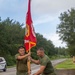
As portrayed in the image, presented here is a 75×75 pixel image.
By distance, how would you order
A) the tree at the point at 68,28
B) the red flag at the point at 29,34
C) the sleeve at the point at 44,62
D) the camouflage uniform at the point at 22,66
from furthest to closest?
the tree at the point at 68,28
the red flag at the point at 29,34
the camouflage uniform at the point at 22,66
the sleeve at the point at 44,62

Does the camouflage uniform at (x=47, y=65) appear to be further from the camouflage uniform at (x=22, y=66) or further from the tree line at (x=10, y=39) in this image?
the tree line at (x=10, y=39)

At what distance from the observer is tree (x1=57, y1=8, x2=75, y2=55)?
173 ft

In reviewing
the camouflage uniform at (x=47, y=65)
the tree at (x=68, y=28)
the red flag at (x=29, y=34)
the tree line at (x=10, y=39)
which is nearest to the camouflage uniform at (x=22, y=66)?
the red flag at (x=29, y=34)

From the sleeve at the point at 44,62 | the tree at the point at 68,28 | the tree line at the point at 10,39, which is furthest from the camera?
the tree line at the point at 10,39

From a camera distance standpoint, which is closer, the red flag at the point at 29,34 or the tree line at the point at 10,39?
the red flag at the point at 29,34

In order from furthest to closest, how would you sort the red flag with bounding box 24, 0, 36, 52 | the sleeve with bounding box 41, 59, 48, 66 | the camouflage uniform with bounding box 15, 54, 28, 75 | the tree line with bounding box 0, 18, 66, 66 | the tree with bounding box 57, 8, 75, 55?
the tree line with bounding box 0, 18, 66, 66
the tree with bounding box 57, 8, 75, 55
the red flag with bounding box 24, 0, 36, 52
the camouflage uniform with bounding box 15, 54, 28, 75
the sleeve with bounding box 41, 59, 48, 66

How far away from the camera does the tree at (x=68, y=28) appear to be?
52825 mm

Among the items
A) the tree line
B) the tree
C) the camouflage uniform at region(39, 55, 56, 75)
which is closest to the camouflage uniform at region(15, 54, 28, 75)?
the camouflage uniform at region(39, 55, 56, 75)

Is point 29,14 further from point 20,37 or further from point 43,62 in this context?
point 20,37

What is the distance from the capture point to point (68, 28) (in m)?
54.7

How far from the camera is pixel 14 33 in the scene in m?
98.6

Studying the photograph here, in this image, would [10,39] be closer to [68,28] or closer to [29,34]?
[68,28]

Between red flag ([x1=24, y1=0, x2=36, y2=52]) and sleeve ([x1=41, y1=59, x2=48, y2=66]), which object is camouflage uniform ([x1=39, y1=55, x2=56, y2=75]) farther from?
red flag ([x1=24, y1=0, x2=36, y2=52])

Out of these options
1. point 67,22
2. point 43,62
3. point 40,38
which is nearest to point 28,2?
point 43,62
